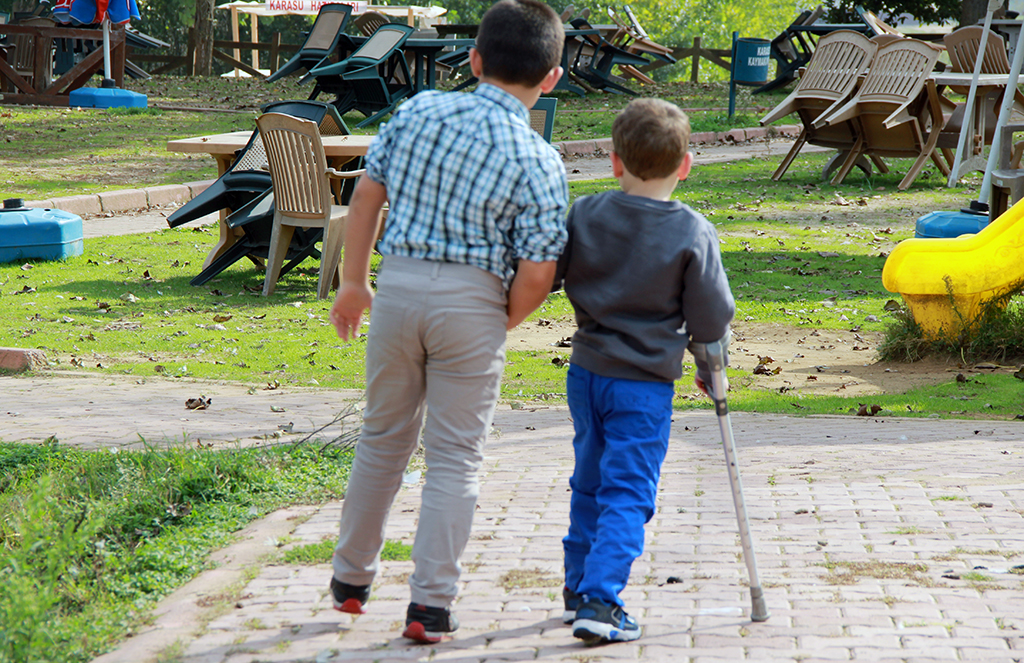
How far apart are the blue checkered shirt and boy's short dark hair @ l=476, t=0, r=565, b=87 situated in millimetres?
69

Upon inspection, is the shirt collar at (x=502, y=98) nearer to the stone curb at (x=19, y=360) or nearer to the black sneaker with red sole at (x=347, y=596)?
the black sneaker with red sole at (x=347, y=596)

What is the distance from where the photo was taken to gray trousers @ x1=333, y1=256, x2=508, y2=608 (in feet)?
9.45

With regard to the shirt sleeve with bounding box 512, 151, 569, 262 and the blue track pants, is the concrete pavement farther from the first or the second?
the shirt sleeve with bounding box 512, 151, 569, 262

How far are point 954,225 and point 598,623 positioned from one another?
23.5ft

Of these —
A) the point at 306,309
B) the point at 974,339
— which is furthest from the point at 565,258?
the point at 306,309

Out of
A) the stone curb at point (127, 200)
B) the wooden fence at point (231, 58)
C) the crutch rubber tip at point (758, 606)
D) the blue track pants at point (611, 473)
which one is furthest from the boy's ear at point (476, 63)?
the wooden fence at point (231, 58)

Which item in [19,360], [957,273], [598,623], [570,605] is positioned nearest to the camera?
[598,623]

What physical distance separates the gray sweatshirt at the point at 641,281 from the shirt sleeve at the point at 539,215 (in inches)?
7.3

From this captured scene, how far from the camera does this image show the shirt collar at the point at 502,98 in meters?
2.92

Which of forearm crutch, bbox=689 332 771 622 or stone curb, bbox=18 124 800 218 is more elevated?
forearm crutch, bbox=689 332 771 622

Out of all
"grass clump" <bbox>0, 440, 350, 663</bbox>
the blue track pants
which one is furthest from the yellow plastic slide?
the blue track pants

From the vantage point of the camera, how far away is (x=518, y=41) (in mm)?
2900

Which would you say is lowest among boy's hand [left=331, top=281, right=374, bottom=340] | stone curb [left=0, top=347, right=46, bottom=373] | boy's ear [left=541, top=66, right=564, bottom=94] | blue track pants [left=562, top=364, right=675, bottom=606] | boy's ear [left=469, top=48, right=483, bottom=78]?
stone curb [left=0, top=347, right=46, bottom=373]

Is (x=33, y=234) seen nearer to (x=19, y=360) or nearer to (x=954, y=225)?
(x=19, y=360)
